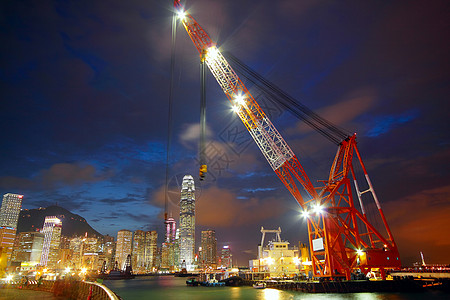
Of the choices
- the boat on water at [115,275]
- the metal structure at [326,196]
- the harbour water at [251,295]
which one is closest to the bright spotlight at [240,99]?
the metal structure at [326,196]

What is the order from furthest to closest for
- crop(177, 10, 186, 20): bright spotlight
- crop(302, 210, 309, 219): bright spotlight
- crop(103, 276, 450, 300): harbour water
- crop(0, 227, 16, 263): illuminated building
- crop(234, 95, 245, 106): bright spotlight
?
crop(0, 227, 16, 263): illuminated building < crop(302, 210, 309, 219): bright spotlight < crop(234, 95, 245, 106): bright spotlight < crop(177, 10, 186, 20): bright spotlight < crop(103, 276, 450, 300): harbour water

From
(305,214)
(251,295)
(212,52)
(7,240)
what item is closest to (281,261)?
(251,295)

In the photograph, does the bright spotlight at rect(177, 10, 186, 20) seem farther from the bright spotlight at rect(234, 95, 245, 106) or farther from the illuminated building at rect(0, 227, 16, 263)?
the illuminated building at rect(0, 227, 16, 263)

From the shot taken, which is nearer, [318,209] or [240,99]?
[318,209]

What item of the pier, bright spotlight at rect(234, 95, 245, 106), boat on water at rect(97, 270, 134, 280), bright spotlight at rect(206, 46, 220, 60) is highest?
bright spotlight at rect(206, 46, 220, 60)

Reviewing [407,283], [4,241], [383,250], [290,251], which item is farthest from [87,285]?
[4,241]

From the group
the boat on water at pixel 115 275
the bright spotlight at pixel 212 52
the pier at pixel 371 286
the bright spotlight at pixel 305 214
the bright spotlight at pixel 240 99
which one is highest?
the bright spotlight at pixel 212 52

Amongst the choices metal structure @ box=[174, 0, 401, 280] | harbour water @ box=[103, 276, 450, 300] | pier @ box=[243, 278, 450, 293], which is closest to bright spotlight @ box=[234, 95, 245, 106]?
metal structure @ box=[174, 0, 401, 280]

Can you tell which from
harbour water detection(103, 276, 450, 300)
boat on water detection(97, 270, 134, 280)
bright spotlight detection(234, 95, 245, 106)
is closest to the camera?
harbour water detection(103, 276, 450, 300)

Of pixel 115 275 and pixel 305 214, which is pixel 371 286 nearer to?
pixel 305 214

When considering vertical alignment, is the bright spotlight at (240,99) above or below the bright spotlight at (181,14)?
below

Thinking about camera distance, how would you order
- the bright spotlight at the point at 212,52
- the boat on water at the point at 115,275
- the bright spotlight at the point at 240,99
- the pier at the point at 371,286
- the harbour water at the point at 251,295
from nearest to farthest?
1. the harbour water at the point at 251,295
2. the pier at the point at 371,286
3. the bright spotlight at the point at 212,52
4. the bright spotlight at the point at 240,99
5. the boat on water at the point at 115,275

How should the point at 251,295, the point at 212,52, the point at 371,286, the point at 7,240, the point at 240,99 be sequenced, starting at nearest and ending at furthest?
the point at 371,286, the point at 212,52, the point at 240,99, the point at 251,295, the point at 7,240

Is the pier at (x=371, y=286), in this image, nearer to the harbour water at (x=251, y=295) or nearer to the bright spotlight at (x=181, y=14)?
the harbour water at (x=251, y=295)
